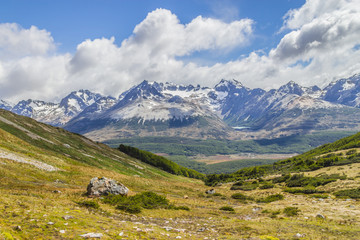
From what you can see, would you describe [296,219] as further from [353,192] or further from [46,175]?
[46,175]

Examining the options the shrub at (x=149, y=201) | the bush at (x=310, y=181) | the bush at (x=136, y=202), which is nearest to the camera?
the bush at (x=136, y=202)

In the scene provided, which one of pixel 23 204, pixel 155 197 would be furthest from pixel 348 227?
pixel 23 204

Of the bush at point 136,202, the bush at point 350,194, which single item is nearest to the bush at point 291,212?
the bush at point 350,194

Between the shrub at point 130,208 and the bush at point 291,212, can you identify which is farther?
the bush at point 291,212

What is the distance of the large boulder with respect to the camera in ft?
93.1

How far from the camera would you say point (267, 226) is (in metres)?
21.3

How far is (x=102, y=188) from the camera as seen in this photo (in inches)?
1145

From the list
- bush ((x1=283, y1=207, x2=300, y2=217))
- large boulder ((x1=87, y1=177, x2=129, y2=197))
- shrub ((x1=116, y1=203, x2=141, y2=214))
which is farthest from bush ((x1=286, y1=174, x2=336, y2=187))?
shrub ((x1=116, y1=203, x2=141, y2=214))

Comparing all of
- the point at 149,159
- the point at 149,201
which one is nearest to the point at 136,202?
the point at 149,201

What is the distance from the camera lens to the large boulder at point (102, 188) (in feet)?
93.1

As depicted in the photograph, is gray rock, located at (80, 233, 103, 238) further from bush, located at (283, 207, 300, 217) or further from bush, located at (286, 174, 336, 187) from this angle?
bush, located at (286, 174, 336, 187)

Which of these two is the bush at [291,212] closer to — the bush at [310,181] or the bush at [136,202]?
the bush at [136,202]

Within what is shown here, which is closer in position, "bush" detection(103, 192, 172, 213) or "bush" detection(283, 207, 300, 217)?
"bush" detection(103, 192, 172, 213)

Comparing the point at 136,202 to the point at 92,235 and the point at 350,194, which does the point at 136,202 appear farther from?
the point at 350,194
